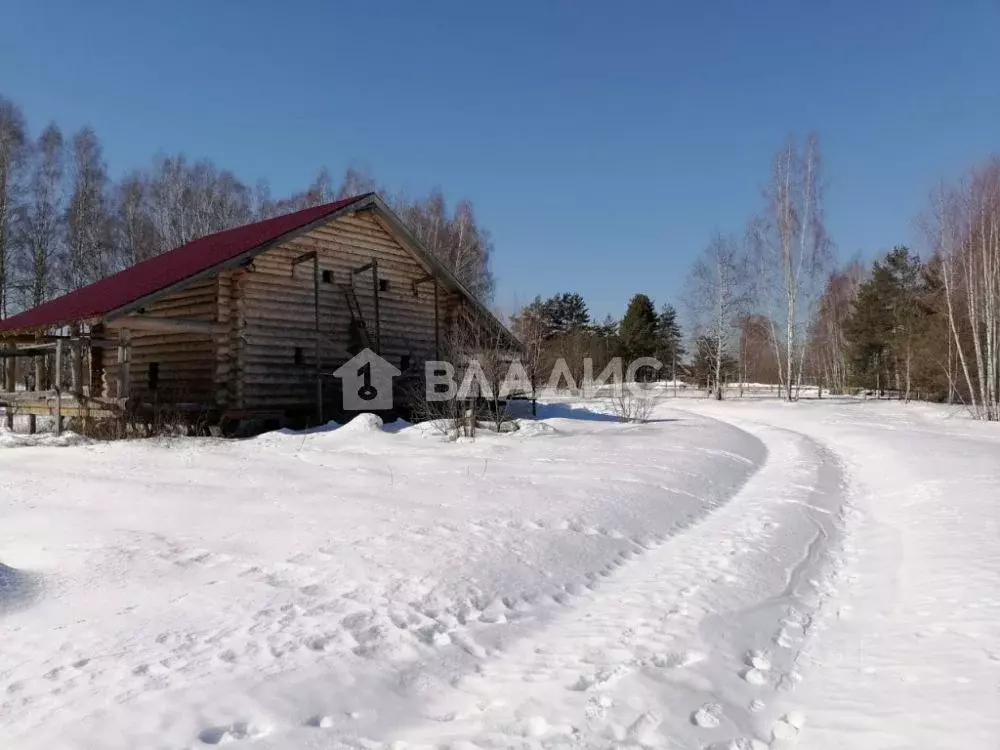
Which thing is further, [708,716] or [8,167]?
[8,167]

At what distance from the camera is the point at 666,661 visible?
4.04 meters

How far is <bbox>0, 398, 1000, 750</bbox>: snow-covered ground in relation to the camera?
3.25 meters

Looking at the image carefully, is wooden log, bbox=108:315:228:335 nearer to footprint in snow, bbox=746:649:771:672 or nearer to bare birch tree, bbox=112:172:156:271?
footprint in snow, bbox=746:649:771:672

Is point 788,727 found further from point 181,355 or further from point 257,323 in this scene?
point 181,355

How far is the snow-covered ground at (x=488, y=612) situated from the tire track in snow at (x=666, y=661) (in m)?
0.02

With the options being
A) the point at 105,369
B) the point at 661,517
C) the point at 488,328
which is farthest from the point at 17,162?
the point at 661,517

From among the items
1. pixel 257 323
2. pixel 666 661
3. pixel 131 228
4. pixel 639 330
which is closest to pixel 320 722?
pixel 666 661

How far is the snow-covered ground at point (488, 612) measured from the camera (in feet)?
10.7

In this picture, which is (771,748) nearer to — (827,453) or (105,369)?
(827,453)

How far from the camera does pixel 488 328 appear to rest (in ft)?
67.2

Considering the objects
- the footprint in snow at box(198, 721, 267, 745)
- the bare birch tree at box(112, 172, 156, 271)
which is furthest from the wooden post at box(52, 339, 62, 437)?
the bare birch tree at box(112, 172, 156, 271)

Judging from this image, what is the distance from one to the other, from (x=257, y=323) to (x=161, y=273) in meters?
2.58

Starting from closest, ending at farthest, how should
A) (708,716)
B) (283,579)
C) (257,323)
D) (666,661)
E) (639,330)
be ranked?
(708,716) → (666,661) → (283,579) → (257,323) → (639,330)

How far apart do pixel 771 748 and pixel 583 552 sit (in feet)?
10.3
